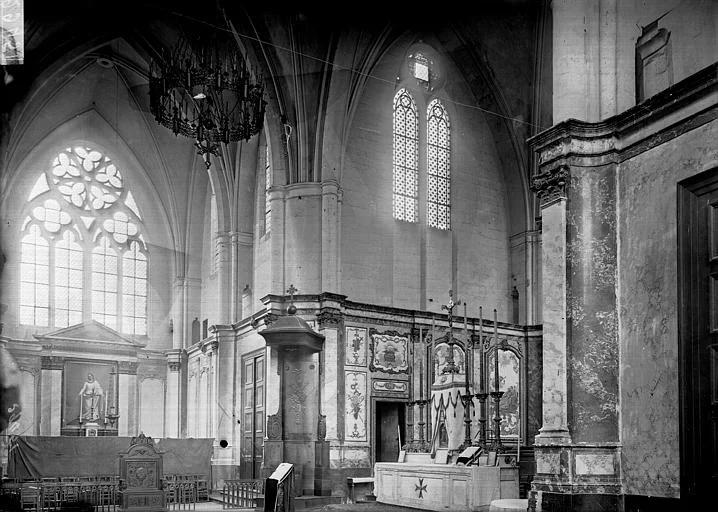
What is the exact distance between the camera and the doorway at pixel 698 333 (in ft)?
29.8

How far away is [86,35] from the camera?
917 inches

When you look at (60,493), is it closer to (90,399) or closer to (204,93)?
(204,93)

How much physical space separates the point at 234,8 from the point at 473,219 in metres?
7.96

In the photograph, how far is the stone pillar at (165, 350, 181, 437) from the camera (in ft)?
88.9

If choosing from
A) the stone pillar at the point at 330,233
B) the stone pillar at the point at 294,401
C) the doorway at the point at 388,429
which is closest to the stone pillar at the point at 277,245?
the stone pillar at the point at 330,233

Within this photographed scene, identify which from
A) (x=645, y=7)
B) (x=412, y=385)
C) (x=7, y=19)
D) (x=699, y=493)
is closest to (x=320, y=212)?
(x=412, y=385)

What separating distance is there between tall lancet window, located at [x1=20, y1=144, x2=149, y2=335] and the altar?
1409 cm

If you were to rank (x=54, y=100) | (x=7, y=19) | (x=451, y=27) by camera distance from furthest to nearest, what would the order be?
1. (x=54, y=100)
2. (x=451, y=27)
3. (x=7, y=19)

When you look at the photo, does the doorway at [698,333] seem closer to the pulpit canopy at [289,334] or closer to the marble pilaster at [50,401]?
the pulpit canopy at [289,334]

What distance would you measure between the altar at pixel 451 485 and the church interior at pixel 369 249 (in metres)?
0.06

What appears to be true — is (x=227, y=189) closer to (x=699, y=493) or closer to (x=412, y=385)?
(x=412, y=385)

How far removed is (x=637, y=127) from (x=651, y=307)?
2.05m

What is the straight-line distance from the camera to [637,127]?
1023 centimetres

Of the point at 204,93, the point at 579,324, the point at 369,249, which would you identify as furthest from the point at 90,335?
the point at 579,324
